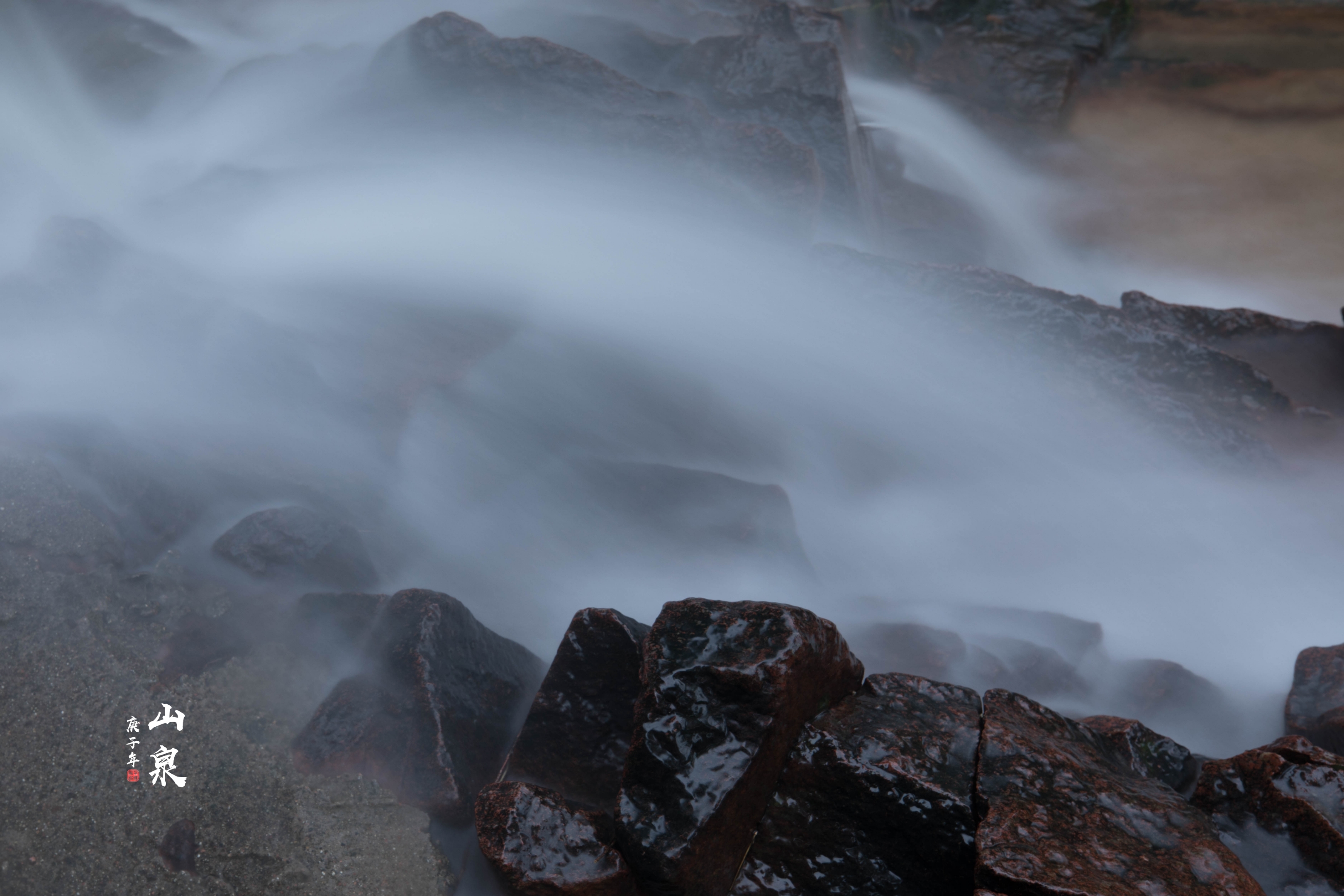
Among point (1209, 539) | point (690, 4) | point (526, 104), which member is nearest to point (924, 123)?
point (690, 4)

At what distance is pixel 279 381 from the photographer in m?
5.18

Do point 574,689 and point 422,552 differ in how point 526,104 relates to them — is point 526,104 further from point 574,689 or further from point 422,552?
point 574,689

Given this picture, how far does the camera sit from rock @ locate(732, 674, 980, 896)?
2385 millimetres

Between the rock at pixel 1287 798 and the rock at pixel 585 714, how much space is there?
203cm

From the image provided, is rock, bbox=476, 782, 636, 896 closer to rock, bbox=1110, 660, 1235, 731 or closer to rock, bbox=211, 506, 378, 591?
rock, bbox=211, 506, 378, 591

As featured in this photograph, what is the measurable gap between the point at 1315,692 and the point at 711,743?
122 inches

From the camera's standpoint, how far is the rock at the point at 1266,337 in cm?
609

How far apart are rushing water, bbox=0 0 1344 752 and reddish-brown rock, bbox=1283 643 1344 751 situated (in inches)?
9.5

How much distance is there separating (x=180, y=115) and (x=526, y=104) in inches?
148

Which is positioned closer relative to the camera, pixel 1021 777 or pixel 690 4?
pixel 1021 777

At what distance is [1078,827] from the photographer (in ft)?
7.40

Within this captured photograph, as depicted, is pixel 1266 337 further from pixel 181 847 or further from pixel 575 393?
pixel 181 847

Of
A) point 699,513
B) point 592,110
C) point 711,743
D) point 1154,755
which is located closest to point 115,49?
point 592,110

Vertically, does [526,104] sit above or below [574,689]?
above
